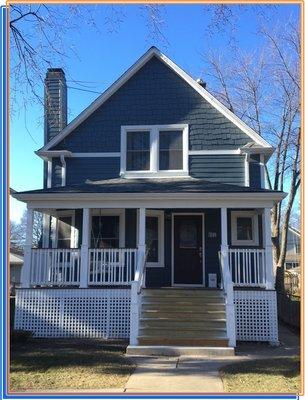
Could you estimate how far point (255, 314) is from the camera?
1221cm

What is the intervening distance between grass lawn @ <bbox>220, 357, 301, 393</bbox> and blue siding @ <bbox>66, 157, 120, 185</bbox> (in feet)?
24.4

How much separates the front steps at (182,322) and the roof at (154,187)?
258cm

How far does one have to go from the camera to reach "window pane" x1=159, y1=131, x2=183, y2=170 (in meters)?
14.9

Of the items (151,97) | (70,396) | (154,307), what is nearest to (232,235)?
(154,307)

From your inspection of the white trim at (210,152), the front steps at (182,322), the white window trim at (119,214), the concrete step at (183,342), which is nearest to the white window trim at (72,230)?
the white window trim at (119,214)

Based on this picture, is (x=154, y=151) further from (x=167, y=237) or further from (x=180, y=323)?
(x=180, y=323)

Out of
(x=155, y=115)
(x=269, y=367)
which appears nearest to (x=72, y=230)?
(x=155, y=115)

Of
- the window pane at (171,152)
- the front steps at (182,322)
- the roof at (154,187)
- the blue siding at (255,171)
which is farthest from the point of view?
the window pane at (171,152)

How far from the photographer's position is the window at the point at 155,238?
48.1ft

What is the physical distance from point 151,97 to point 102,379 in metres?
9.50

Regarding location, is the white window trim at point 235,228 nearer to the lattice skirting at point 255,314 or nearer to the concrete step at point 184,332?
the lattice skirting at point 255,314

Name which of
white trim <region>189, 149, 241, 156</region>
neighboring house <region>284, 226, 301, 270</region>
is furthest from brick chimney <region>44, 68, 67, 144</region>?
neighboring house <region>284, 226, 301, 270</region>

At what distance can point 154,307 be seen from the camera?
40.1 ft

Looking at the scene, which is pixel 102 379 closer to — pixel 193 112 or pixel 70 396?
pixel 70 396
